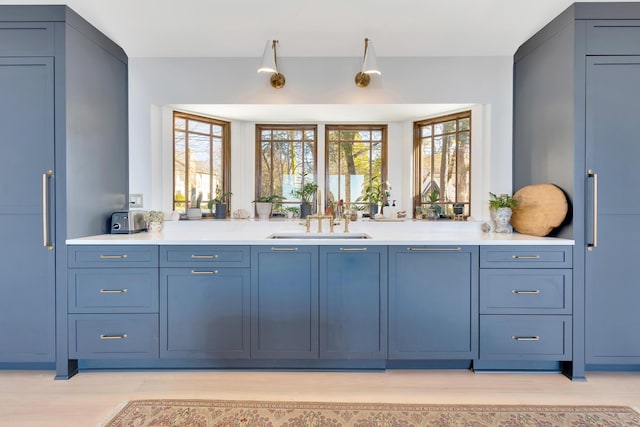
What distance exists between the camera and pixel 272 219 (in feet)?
10.3

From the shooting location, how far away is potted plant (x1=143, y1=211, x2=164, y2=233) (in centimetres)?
270

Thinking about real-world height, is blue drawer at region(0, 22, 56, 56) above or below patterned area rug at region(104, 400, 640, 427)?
above

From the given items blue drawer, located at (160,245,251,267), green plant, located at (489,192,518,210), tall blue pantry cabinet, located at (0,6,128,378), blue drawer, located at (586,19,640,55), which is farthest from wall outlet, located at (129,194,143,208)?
blue drawer, located at (586,19,640,55)

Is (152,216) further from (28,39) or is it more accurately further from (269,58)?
(269,58)

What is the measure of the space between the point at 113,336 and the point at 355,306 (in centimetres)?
162

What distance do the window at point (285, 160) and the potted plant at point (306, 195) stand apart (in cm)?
8

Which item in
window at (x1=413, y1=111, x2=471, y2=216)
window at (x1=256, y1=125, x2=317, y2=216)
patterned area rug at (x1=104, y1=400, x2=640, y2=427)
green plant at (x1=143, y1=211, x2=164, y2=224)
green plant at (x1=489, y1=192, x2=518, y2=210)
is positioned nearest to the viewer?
patterned area rug at (x1=104, y1=400, x2=640, y2=427)

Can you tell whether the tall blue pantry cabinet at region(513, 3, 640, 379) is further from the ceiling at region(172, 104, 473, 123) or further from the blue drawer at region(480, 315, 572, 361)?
the ceiling at region(172, 104, 473, 123)

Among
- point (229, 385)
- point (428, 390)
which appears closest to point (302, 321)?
point (229, 385)

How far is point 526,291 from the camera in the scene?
7.13ft

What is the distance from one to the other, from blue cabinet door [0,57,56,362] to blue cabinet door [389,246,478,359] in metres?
2.28

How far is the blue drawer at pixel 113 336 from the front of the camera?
2.18 metres

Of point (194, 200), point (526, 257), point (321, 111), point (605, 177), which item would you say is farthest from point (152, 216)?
point (605, 177)

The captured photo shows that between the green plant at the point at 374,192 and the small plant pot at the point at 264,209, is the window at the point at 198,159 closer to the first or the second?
the small plant pot at the point at 264,209
